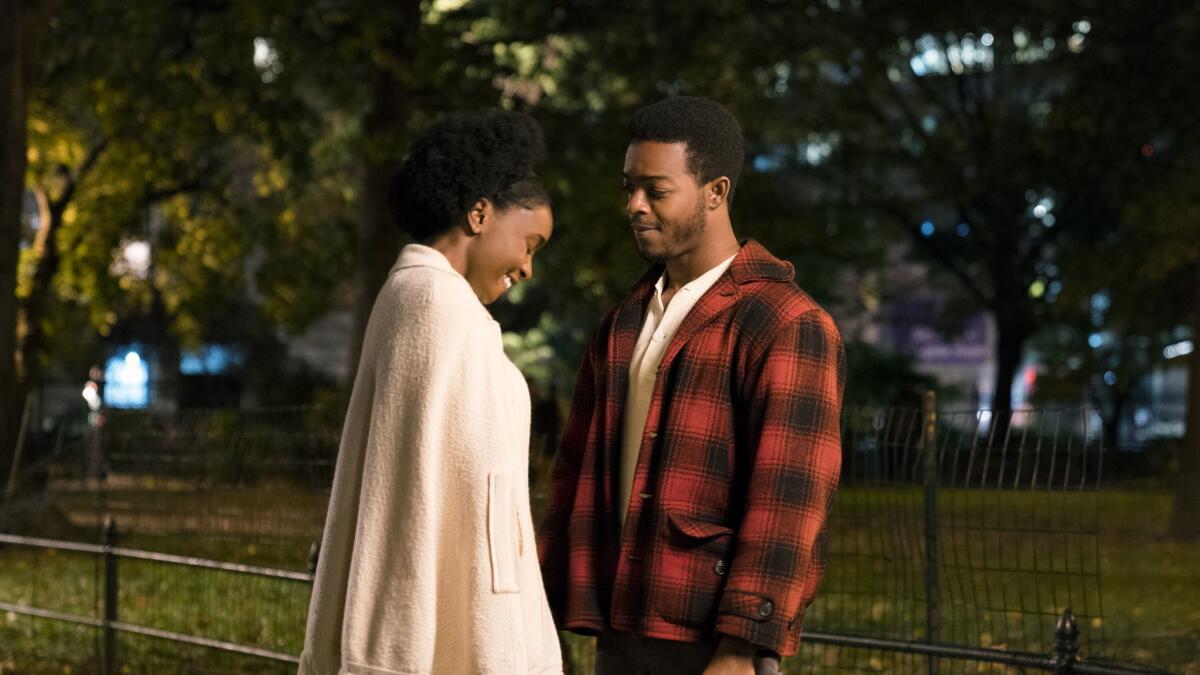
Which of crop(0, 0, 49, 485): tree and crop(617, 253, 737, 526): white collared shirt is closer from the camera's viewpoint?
crop(617, 253, 737, 526): white collared shirt

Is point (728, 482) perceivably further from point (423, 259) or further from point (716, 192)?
point (423, 259)

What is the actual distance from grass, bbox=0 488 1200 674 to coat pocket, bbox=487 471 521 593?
9.92 feet

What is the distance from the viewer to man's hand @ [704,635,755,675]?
3.91 meters

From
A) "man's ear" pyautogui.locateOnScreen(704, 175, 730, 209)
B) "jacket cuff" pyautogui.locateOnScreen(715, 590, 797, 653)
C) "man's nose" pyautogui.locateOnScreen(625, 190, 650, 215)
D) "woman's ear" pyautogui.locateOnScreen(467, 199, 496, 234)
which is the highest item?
"man's ear" pyautogui.locateOnScreen(704, 175, 730, 209)

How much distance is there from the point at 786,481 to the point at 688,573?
11.2 inches

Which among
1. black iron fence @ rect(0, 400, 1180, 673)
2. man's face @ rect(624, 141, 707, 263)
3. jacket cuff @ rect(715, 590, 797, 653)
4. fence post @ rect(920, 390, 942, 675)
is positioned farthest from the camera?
fence post @ rect(920, 390, 942, 675)

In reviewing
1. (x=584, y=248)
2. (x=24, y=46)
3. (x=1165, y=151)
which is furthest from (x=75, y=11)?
(x=1165, y=151)

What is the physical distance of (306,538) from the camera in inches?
339

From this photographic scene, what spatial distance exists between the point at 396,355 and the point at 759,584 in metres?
0.87

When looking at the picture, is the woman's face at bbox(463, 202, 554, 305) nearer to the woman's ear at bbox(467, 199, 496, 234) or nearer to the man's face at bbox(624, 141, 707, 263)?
the woman's ear at bbox(467, 199, 496, 234)

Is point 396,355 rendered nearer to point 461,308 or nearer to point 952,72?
point 461,308

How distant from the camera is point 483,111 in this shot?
13.3 feet

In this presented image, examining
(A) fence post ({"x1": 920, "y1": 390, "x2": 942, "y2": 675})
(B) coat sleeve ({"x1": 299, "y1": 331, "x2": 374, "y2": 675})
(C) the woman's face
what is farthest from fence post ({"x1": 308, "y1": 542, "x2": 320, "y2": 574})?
(C) the woman's face

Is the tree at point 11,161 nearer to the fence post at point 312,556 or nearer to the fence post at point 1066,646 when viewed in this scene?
the fence post at point 312,556
